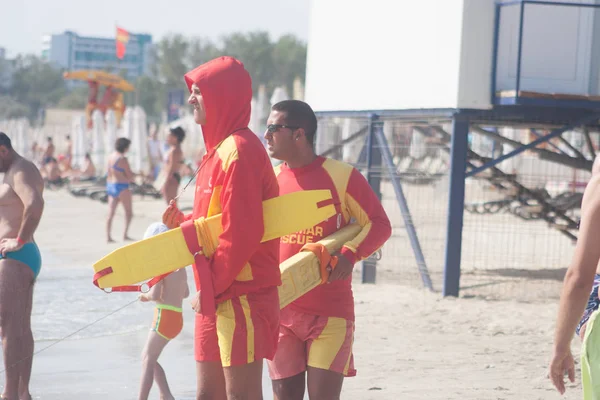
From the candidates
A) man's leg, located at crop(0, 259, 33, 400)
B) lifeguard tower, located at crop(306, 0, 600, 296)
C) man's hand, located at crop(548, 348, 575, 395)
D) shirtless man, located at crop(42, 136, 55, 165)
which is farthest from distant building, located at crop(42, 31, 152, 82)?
man's hand, located at crop(548, 348, 575, 395)

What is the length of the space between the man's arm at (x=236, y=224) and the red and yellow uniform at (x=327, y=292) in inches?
37.2

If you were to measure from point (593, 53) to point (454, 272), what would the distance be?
301 cm

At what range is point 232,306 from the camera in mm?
3586

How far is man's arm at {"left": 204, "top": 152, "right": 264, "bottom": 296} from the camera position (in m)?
3.48

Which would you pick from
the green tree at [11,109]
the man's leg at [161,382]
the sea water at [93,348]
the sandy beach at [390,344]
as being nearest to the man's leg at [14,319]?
the sea water at [93,348]

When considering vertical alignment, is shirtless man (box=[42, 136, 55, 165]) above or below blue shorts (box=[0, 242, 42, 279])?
below

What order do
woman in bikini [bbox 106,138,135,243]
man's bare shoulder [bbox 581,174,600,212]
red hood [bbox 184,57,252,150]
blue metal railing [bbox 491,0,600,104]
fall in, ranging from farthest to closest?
woman in bikini [bbox 106,138,135,243] < blue metal railing [bbox 491,0,600,104] < red hood [bbox 184,57,252,150] < man's bare shoulder [bbox 581,174,600,212]

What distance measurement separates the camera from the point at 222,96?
3697 mm

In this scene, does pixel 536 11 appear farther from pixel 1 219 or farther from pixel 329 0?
pixel 1 219

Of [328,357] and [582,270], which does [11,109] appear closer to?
[328,357]

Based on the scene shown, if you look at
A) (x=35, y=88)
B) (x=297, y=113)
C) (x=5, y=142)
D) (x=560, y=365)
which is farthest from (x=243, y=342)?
(x=35, y=88)

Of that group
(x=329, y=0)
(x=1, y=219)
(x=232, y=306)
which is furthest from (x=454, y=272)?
(x=232, y=306)

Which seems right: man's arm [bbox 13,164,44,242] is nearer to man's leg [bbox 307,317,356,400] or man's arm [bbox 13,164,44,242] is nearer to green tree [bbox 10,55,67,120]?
man's leg [bbox 307,317,356,400]

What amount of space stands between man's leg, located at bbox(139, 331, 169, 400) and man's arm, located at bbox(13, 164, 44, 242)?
1013 millimetres
